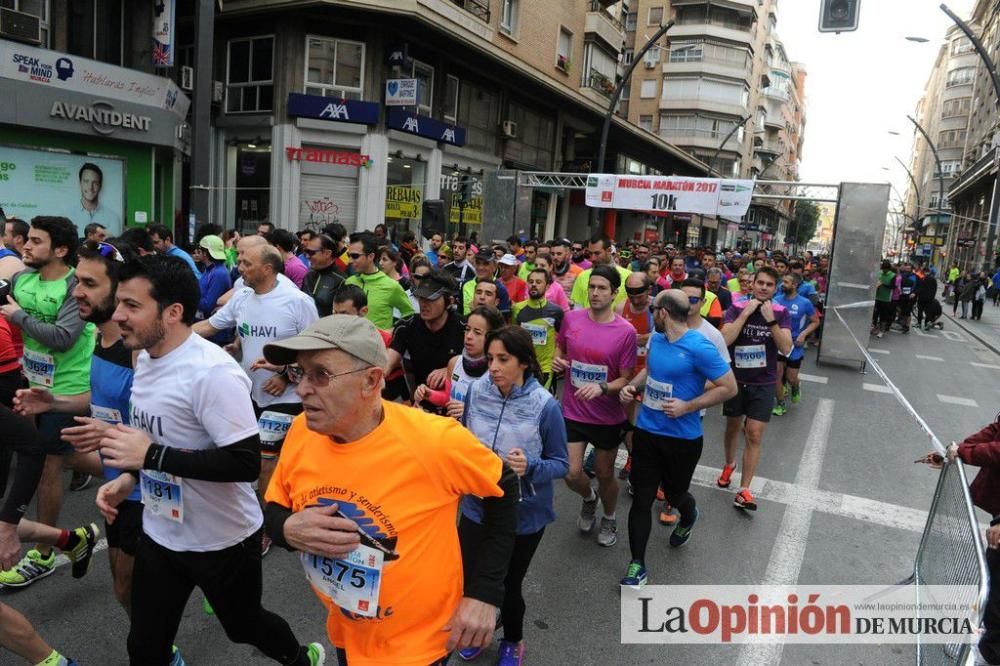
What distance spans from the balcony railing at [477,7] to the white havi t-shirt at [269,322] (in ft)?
59.3

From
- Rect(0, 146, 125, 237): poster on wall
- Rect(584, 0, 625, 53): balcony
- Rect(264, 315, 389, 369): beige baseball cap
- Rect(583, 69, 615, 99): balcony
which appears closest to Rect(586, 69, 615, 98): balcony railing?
Rect(583, 69, 615, 99): balcony

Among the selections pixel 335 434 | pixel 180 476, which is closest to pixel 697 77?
pixel 180 476

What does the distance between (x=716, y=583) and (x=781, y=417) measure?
5145 mm

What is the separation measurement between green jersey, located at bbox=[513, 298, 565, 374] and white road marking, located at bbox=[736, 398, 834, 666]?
7.71 ft

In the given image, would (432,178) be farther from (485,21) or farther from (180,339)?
(180,339)

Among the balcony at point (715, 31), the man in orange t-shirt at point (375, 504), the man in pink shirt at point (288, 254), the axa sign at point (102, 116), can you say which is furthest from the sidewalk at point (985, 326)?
the balcony at point (715, 31)

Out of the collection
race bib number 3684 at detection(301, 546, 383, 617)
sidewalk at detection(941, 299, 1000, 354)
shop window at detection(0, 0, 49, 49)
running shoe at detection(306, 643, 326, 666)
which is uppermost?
shop window at detection(0, 0, 49, 49)

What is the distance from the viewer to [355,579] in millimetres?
2037

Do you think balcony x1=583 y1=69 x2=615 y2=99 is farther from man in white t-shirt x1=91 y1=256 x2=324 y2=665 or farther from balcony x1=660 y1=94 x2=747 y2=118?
man in white t-shirt x1=91 y1=256 x2=324 y2=665

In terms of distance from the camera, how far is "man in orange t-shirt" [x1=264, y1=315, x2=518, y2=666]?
76.9 inches

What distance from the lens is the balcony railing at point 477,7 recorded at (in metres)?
20.3

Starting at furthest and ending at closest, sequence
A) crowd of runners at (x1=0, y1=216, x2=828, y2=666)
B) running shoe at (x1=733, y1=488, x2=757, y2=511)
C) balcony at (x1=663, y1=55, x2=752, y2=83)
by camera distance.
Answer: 1. balcony at (x1=663, y1=55, x2=752, y2=83)
2. running shoe at (x1=733, y1=488, x2=757, y2=511)
3. crowd of runners at (x1=0, y1=216, x2=828, y2=666)

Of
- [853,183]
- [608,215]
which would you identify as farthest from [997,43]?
[853,183]

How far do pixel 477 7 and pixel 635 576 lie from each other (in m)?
20.5
